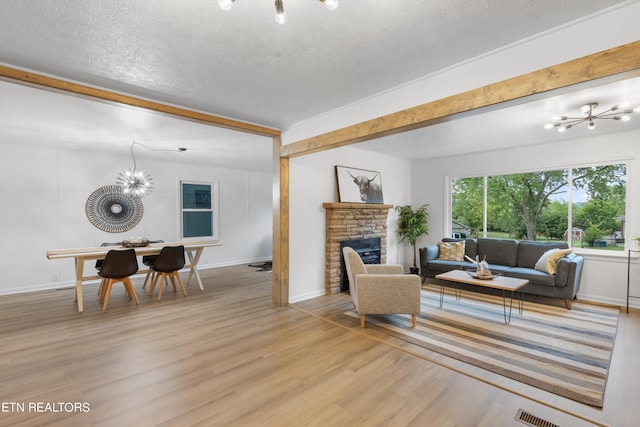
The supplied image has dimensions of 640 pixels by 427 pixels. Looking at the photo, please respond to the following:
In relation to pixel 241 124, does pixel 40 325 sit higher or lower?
lower

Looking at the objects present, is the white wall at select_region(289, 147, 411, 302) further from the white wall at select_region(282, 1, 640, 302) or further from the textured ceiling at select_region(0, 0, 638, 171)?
the textured ceiling at select_region(0, 0, 638, 171)

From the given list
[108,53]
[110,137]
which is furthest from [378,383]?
[110,137]

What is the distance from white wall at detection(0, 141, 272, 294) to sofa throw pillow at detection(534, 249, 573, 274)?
6.92 meters

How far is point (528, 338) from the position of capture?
123 inches

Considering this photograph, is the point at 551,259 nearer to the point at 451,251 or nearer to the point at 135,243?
the point at 451,251

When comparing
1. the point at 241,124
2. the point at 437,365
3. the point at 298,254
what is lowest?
the point at 437,365

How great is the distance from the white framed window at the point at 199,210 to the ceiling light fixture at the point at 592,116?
664 cm

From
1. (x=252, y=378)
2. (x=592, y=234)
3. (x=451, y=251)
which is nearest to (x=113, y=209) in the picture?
(x=252, y=378)

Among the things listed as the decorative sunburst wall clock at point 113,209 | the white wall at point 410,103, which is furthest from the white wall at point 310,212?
the decorative sunburst wall clock at point 113,209

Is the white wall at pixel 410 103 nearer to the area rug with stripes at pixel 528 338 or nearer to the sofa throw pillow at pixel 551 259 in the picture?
the sofa throw pillow at pixel 551 259

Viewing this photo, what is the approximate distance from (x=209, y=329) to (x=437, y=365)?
7.85 ft

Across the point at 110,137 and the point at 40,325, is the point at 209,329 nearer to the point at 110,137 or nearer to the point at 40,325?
the point at 40,325

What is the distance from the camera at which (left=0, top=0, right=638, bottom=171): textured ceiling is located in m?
1.78

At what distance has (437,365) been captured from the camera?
260 cm
